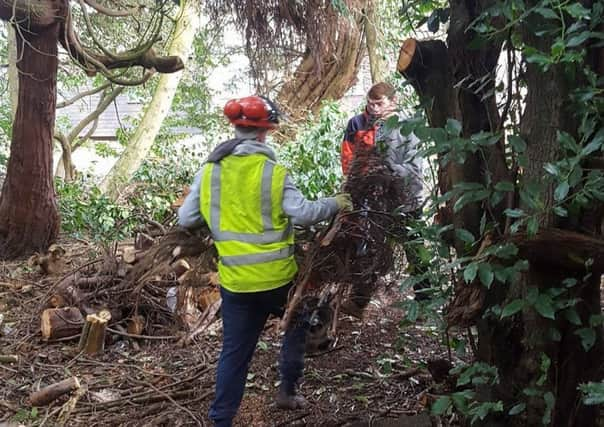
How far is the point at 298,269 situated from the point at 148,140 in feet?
27.1

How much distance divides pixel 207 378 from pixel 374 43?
198 inches

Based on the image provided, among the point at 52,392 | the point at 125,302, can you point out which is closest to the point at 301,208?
the point at 52,392

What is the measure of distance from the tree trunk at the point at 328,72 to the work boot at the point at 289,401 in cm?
376

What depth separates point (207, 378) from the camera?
157 inches

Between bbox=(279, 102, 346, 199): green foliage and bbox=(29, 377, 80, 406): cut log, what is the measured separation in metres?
3.04

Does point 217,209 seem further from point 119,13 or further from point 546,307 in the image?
point 119,13

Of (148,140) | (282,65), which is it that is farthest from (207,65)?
(282,65)

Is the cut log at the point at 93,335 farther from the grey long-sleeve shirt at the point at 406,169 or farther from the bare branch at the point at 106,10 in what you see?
the bare branch at the point at 106,10

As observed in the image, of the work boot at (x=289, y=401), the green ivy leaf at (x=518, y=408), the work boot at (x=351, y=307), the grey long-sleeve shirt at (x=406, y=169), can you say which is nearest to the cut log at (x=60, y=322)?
the work boot at (x=289, y=401)

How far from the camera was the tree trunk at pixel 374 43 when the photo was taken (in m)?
7.15

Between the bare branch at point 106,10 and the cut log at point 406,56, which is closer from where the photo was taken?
the cut log at point 406,56

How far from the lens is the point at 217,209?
297 cm

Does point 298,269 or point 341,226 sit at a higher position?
point 341,226

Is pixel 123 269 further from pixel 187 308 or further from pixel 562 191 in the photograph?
pixel 562 191
